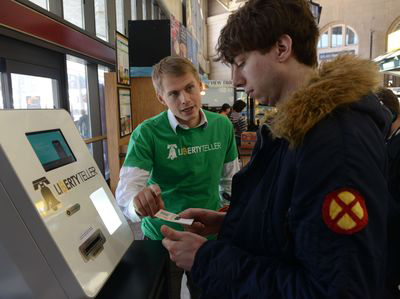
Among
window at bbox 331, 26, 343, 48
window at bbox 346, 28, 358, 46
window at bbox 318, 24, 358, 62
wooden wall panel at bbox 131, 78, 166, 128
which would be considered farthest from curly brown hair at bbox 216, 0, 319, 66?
window at bbox 346, 28, 358, 46

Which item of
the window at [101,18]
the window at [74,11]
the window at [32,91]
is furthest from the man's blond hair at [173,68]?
the window at [101,18]

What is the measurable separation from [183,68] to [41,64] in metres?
2.30

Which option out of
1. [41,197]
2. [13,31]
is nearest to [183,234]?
[41,197]

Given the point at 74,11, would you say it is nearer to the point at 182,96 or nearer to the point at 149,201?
the point at 182,96

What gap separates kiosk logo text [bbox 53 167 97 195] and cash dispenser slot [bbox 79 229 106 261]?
116mm

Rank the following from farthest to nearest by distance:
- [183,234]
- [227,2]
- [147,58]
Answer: [227,2] < [147,58] < [183,234]

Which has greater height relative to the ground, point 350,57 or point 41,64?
point 41,64

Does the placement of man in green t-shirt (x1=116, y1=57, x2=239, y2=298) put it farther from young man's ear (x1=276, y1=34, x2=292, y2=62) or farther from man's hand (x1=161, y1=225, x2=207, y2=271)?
young man's ear (x1=276, y1=34, x2=292, y2=62)

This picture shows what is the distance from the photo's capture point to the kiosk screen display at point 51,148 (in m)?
0.68

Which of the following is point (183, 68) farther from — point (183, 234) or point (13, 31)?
point (13, 31)

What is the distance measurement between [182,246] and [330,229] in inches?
15.2

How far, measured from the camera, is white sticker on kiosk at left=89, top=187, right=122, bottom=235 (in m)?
0.79

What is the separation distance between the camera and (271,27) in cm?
77

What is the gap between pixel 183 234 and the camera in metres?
0.85
